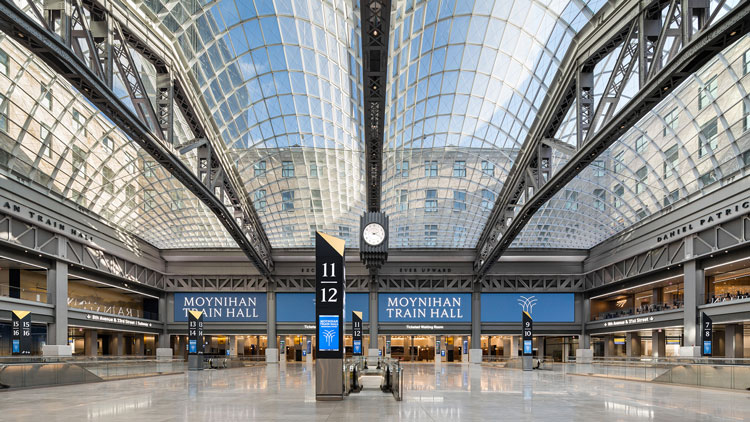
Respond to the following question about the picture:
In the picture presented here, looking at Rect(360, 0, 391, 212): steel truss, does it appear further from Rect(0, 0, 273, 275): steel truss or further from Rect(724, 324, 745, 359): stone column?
Rect(724, 324, 745, 359): stone column

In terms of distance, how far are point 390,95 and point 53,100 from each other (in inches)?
854

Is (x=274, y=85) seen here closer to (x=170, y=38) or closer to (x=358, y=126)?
(x=358, y=126)

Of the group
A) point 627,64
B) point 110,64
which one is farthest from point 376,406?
point 627,64

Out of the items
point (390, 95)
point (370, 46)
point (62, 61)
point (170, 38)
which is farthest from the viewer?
point (390, 95)

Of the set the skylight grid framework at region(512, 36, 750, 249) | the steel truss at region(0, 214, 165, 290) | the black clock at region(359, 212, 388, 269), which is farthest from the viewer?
the black clock at region(359, 212, 388, 269)

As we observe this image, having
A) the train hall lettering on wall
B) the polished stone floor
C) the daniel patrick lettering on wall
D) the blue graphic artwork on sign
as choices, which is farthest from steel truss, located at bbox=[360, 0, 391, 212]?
the daniel patrick lettering on wall

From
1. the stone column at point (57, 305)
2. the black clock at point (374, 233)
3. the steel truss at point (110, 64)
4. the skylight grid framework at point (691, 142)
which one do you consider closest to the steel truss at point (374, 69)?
the black clock at point (374, 233)

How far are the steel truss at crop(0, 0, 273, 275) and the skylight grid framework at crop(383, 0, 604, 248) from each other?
1243 cm

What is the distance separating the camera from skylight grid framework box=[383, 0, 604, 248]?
3180cm

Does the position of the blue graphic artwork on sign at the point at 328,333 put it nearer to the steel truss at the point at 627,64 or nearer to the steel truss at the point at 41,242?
the steel truss at the point at 627,64

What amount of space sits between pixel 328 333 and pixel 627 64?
67.1ft

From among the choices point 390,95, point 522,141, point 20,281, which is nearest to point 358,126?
point 390,95

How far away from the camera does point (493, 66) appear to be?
37781 mm

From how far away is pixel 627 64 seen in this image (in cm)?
2880
